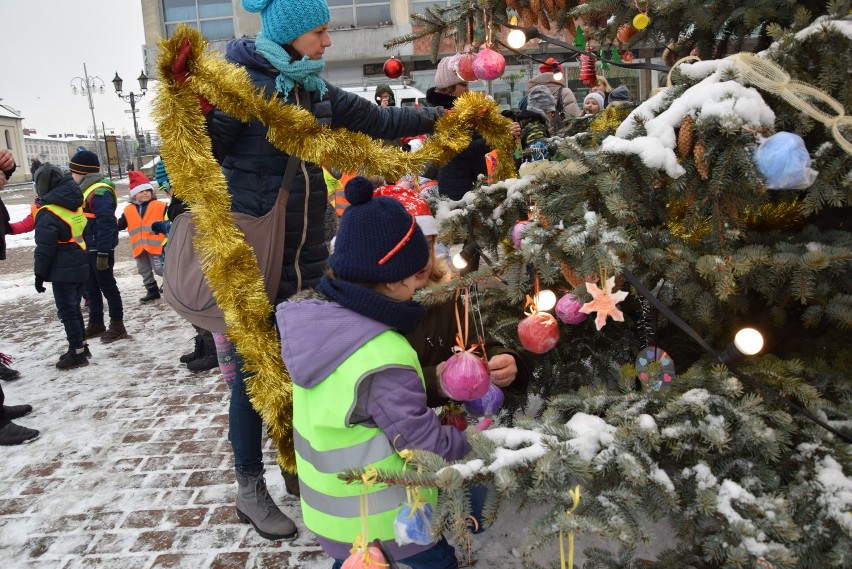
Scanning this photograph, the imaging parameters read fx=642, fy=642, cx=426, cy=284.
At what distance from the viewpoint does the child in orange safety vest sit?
7695 mm

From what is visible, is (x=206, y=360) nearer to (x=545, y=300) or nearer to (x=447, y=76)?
(x=447, y=76)

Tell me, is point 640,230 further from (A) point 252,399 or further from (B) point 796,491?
(A) point 252,399

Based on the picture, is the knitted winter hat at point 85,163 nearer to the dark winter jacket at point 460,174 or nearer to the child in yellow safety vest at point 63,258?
the child in yellow safety vest at point 63,258

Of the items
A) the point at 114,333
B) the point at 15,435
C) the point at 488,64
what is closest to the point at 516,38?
the point at 488,64

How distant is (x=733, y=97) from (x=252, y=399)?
2028mm

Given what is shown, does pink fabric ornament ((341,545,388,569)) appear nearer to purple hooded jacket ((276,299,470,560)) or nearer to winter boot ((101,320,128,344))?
purple hooded jacket ((276,299,470,560))

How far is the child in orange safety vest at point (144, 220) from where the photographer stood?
25.2 ft

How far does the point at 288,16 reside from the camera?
2.54 m

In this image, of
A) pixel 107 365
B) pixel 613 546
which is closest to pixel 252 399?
pixel 613 546

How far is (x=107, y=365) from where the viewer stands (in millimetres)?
5773

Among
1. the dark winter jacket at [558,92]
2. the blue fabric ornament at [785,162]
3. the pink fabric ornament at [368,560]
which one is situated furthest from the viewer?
the dark winter jacket at [558,92]

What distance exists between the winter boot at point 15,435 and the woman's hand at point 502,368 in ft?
11.2

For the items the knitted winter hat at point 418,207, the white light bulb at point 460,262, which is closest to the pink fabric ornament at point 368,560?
the white light bulb at point 460,262

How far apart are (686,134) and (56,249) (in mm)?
5673
